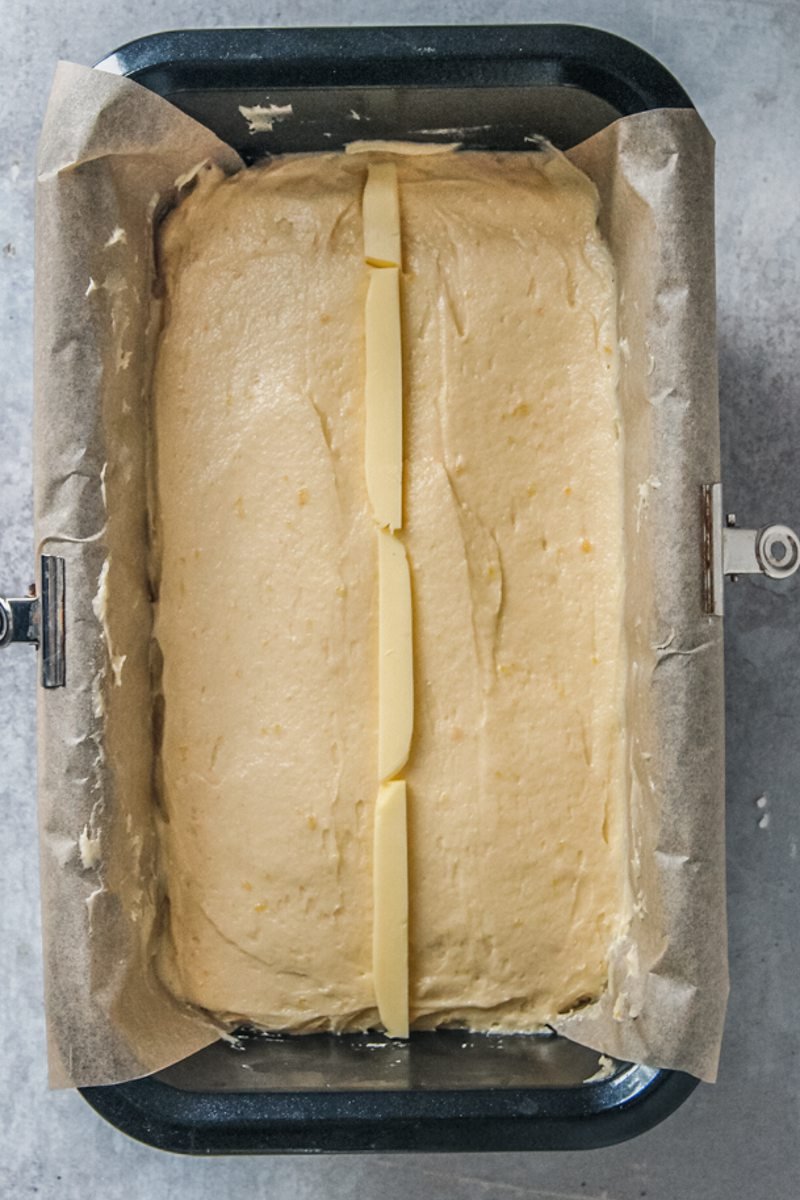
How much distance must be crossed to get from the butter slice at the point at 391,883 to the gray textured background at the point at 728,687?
0.34 meters

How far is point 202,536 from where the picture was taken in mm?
1225

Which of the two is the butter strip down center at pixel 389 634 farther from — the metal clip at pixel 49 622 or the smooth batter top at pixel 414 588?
the metal clip at pixel 49 622

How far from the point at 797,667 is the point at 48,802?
2.77ft

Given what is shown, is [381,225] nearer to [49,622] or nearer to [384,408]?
[384,408]

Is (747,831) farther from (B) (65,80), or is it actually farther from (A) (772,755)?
(B) (65,80)

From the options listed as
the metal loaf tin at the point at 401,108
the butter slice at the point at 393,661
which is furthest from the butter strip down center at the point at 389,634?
the metal loaf tin at the point at 401,108

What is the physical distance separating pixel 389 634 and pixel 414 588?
0.05 metres

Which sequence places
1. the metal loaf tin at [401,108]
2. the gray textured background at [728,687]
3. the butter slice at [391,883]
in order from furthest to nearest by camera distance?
1. the gray textured background at [728,687]
2. the butter slice at [391,883]
3. the metal loaf tin at [401,108]

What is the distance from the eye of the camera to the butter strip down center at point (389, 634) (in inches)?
46.9

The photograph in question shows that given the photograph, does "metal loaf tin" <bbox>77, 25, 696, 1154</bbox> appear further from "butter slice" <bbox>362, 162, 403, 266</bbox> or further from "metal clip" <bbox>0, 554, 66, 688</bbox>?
"metal clip" <bbox>0, 554, 66, 688</bbox>

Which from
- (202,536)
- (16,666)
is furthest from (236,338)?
(16,666)

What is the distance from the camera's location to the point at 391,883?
1193 millimetres

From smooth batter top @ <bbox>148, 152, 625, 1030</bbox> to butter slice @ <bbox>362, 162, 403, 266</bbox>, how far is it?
0.9 inches

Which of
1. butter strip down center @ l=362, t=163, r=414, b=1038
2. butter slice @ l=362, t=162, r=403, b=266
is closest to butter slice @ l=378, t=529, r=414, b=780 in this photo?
butter strip down center @ l=362, t=163, r=414, b=1038
